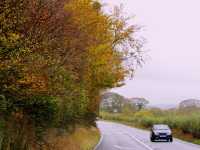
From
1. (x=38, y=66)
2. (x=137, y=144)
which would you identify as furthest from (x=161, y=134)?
(x=38, y=66)

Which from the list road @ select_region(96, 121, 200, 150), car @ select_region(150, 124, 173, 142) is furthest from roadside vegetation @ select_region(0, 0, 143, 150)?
car @ select_region(150, 124, 173, 142)

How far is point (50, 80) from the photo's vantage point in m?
18.8

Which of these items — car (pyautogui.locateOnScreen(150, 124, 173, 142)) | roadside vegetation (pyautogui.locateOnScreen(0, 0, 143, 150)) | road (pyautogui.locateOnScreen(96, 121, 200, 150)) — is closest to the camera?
roadside vegetation (pyautogui.locateOnScreen(0, 0, 143, 150))

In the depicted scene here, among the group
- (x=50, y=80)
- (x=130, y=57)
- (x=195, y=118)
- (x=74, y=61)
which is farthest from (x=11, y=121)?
(x=195, y=118)

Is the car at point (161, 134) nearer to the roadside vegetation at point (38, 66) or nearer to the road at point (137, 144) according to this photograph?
the road at point (137, 144)

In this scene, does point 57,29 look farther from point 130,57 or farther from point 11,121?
point 130,57

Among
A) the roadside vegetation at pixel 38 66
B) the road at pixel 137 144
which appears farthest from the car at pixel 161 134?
the roadside vegetation at pixel 38 66

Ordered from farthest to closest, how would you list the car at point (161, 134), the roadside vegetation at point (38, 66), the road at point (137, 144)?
the car at point (161, 134)
the road at point (137, 144)
the roadside vegetation at point (38, 66)

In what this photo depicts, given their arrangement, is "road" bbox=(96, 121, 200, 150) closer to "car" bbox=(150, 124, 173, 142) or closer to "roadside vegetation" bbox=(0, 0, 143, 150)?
"car" bbox=(150, 124, 173, 142)

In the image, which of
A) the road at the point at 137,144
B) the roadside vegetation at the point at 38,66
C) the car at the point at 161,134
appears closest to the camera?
the roadside vegetation at the point at 38,66

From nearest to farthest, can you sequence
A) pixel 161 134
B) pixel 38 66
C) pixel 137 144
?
1. pixel 38 66
2. pixel 137 144
3. pixel 161 134

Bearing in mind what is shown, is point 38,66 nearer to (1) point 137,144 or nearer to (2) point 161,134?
(1) point 137,144

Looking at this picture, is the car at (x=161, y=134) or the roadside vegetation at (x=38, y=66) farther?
the car at (x=161, y=134)

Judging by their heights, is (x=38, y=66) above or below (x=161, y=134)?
above
